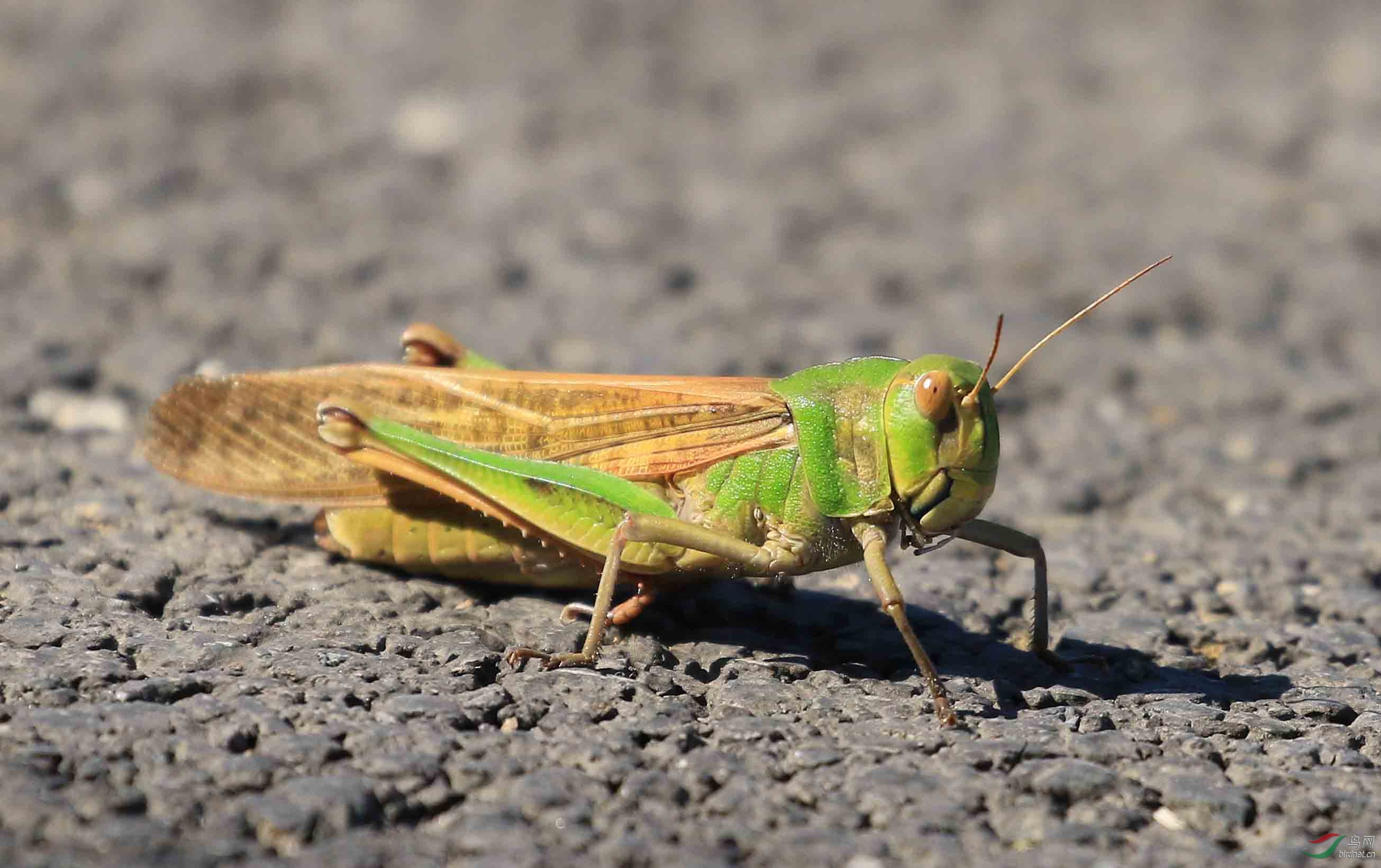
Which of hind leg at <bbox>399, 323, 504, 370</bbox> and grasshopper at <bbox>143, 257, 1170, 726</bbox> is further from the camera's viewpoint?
hind leg at <bbox>399, 323, 504, 370</bbox>

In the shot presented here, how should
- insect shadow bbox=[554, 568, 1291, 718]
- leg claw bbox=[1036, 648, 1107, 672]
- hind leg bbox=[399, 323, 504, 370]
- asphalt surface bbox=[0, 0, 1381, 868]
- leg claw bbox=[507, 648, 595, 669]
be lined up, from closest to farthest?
asphalt surface bbox=[0, 0, 1381, 868] → leg claw bbox=[507, 648, 595, 669] → insect shadow bbox=[554, 568, 1291, 718] → leg claw bbox=[1036, 648, 1107, 672] → hind leg bbox=[399, 323, 504, 370]

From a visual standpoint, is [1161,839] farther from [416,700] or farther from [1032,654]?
[416,700]

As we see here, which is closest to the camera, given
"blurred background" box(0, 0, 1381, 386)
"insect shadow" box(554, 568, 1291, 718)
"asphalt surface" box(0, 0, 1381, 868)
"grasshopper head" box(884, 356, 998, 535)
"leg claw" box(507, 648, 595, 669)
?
"asphalt surface" box(0, 0, 1381, 868)

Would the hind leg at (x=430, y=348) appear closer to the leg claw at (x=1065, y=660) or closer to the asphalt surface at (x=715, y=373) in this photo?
the asphalt surface at (x=715, y=373)

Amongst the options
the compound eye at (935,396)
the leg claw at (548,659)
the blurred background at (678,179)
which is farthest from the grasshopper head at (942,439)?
the blurred background at (678,179)

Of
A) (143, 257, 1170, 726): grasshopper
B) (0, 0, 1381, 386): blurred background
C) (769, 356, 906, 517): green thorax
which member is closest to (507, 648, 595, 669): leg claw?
(143, 257, 1170, 726): grasshopper

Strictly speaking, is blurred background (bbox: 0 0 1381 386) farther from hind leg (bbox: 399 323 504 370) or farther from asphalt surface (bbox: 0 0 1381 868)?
hind leg (bbox: 399 323 504 370)

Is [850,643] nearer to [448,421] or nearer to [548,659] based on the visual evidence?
[548,659]

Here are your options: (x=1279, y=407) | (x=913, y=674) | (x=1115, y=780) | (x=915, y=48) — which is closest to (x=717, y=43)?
(x=915, y=48)

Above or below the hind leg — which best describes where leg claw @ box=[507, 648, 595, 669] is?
below
